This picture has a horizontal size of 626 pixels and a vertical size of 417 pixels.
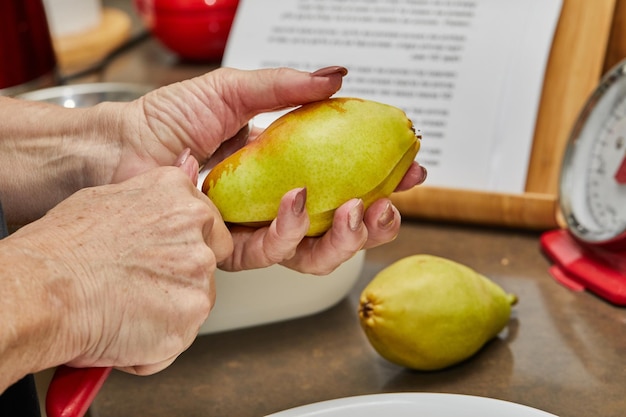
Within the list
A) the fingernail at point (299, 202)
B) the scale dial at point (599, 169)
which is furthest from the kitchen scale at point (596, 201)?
the fingernail at point (299, 202)

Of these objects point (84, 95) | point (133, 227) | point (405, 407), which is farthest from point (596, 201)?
point (84, 95)

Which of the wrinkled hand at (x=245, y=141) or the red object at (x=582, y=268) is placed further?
the red object at (x=582, y=268)

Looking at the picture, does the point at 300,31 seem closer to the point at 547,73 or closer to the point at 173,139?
the point at 547,73

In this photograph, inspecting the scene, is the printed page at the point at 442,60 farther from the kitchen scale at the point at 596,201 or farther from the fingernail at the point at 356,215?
the fingernail at the point at 356,215

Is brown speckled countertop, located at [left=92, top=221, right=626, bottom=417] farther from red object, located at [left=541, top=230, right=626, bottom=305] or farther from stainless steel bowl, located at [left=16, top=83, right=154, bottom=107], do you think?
stainless steel bowl, located at [left=16, top=83, right=154, bottom=107]

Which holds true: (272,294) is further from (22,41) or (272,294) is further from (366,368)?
(22,41)

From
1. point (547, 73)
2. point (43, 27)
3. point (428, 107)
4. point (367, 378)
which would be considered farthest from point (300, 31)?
point (367, 378)
